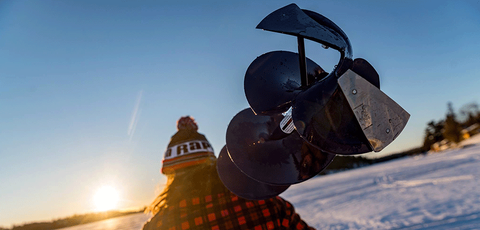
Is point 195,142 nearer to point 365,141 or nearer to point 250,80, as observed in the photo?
point 250,80

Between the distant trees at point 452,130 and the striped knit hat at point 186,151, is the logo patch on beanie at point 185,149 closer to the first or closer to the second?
the striped knit hat at point 186,151

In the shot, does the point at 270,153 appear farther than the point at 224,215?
No

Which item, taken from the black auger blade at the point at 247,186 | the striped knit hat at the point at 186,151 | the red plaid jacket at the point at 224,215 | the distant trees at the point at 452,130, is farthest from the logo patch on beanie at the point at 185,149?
the distant trees at the point at 452,130

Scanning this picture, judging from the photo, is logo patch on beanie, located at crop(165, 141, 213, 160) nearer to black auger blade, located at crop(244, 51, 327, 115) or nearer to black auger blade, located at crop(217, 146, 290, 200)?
black auger blade, located at crop(217, 146, 290, 200)

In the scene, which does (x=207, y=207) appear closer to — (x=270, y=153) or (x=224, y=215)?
(x=224, y=215)

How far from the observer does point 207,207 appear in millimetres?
1545

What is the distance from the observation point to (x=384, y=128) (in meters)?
0.54

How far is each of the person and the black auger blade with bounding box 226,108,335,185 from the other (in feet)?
2.30

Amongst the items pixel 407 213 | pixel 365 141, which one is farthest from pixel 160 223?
pixel 407 213

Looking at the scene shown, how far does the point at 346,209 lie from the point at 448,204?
255 centimetres

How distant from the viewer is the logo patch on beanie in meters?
1.81

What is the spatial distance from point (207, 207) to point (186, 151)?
44 centimetres

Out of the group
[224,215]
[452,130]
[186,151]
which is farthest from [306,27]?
[452,130]

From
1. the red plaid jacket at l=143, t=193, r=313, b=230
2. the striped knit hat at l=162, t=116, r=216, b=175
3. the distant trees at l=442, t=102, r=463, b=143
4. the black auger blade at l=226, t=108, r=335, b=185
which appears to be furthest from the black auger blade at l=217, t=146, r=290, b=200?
the distant trees at l=442, t=102, r=463, b=143
